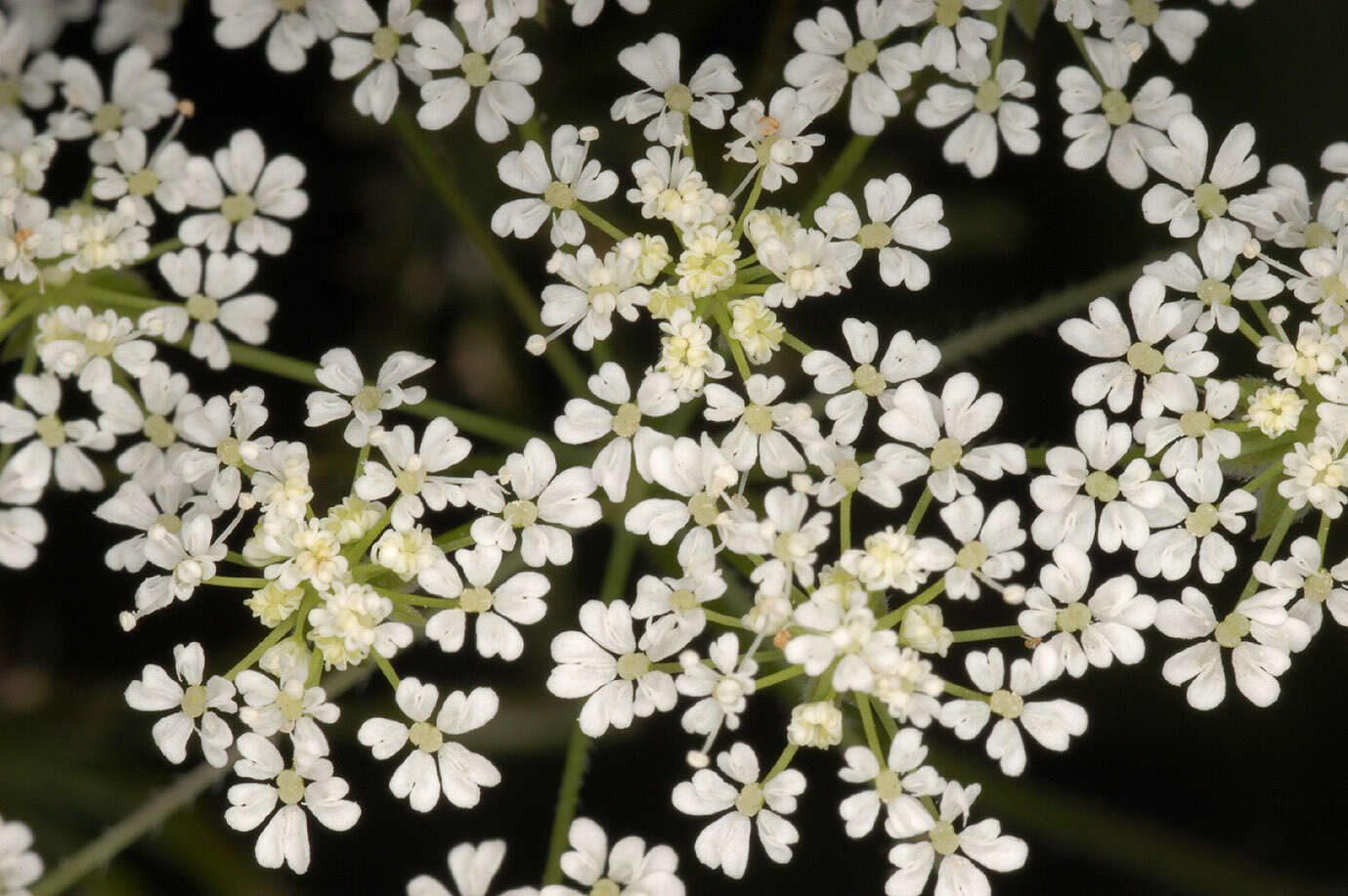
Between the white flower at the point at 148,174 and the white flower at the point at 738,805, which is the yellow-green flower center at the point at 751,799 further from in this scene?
the white flower at the point at 148,174

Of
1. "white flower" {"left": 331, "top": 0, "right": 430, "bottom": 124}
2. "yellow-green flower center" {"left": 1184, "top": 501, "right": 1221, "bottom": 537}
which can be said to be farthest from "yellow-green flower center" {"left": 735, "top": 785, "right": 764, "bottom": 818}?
"white flower" {"left": 331, "top": 0, "right": 430, "bottom": 124}

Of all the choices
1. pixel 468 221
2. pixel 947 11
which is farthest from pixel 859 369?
pixel 468 221

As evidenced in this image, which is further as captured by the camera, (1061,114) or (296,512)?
(1061,114)

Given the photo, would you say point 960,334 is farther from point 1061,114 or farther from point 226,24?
point 226,24

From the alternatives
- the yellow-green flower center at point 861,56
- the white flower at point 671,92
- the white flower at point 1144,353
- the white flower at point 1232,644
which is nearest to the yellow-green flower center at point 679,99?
the white flower at point 671,92

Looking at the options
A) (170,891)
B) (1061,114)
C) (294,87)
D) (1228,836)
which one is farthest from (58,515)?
(1228,836)

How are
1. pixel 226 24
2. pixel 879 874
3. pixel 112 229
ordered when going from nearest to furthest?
pixel 112 229 → pixel 226 24 → pixel 879 874

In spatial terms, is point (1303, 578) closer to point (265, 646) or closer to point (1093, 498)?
point (1093, 498)
